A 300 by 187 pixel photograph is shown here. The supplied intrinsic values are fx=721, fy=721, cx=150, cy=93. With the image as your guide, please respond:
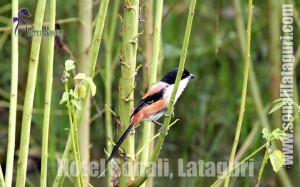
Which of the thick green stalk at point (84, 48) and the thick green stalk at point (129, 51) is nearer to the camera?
the thick green stalk at point (129, 51)

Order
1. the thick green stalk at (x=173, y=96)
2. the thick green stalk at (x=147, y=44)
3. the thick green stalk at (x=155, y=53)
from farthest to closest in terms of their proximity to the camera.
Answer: the thick green stalk at (x=147, y=44)
the thick green stalk at (x=155, y=53)
the thick green stalk at (x=173, y=96)

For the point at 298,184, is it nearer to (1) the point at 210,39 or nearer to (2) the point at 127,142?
(1) the point at 210,39

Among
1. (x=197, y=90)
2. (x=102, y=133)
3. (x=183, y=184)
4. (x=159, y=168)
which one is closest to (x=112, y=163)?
(x=183, y=184)

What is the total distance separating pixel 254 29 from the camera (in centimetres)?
477

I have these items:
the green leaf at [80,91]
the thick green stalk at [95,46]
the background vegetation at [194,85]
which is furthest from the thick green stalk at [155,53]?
the background vegetation at [194,85]

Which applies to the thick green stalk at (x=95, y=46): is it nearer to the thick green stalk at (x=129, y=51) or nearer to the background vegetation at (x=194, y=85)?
the thick green stalk at (x=129, y=51)

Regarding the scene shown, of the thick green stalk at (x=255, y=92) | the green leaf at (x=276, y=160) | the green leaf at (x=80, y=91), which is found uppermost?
the thick green stalk at (x=255, y=92)

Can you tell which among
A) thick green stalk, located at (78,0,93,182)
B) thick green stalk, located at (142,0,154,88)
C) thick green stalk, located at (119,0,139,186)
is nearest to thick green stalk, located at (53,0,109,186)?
thick green stalk, located at (119,0,139,186)

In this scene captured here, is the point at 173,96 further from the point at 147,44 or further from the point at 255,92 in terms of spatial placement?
the point at 255,92

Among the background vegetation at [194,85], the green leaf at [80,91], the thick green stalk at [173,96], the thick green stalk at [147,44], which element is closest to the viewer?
the thick green stalk at [173,96]

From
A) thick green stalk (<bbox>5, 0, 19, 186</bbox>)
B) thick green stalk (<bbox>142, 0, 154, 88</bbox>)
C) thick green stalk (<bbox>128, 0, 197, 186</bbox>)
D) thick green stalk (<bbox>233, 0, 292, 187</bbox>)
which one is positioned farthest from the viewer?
thick green stalk (<bbox>233, 0, 292, 187</bbox>)

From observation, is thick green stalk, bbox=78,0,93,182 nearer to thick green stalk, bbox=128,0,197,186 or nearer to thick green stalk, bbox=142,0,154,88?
thick green stalk, bbox=142,0,154,88

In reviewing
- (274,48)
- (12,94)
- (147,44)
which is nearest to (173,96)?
(12,94)

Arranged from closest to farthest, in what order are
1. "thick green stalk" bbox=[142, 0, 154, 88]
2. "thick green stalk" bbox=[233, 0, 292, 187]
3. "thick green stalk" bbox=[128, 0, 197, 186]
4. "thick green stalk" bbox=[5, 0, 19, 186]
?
1. "thick green stalk" bbox=[128, 0, 197, 186]
2. "thick green stalk" bbox=[5, 0, 19, 186]
3. "thick green stalk" bbox=[142, 0, 154, 88]
4. "thick green stalk" bbox=[233, 0, 292, 187]
